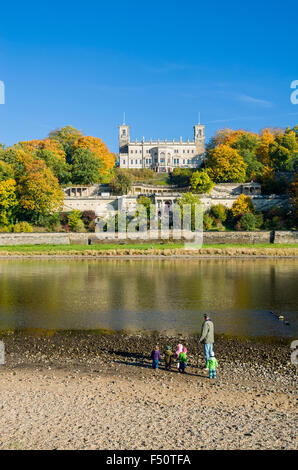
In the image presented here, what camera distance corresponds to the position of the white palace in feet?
351

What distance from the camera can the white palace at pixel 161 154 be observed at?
107m

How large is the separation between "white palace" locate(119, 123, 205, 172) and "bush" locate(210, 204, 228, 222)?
42.3 meters

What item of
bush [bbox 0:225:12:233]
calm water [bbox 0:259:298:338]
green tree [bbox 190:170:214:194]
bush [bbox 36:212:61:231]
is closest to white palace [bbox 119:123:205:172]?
green tree [bbox 190:170:214:194]

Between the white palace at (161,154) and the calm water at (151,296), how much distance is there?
68.1 metres

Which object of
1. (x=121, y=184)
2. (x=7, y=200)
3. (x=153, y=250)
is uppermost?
(x=121, y=184)

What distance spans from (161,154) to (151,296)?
84086mm

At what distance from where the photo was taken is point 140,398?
11586mm

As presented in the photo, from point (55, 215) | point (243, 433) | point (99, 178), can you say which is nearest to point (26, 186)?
point (55, 215)

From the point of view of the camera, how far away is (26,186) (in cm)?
6166

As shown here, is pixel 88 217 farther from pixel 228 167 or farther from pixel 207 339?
pixel 207 339

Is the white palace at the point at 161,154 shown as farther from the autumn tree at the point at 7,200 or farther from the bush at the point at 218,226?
the autumn tree at the point at 7,200

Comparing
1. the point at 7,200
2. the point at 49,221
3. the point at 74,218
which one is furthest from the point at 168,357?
the point at 7,200

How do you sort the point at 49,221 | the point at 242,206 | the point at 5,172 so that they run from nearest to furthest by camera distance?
1. the point at 49,221
2. the point at 242,206
3. the point at 5,172

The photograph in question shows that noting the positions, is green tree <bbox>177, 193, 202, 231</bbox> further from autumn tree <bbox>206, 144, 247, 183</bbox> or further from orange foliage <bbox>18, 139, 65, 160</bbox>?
orange foliage <bbox>18, 139, 65, 160</bbox>
